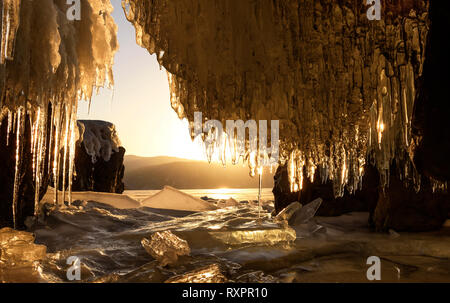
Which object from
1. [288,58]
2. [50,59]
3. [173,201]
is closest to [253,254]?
[288,58]

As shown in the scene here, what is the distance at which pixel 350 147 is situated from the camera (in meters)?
6.12

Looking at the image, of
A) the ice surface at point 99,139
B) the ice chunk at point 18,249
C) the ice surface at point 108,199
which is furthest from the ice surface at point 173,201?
the ice chunk at point 18,249

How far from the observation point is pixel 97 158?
1346 centimetres

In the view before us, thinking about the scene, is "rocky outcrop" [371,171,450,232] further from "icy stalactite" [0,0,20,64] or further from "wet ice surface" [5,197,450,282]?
"icy stalactite" [0,0,20,64]

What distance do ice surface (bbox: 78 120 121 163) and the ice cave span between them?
7.58 meters

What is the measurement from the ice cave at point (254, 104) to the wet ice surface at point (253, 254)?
0.03 m

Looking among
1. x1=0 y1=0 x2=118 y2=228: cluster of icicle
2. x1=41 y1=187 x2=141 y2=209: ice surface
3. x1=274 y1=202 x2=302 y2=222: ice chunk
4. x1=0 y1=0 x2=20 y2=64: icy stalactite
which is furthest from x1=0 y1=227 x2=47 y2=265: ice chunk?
x1=41 y1=187 x2=141 y2=209: ice surface

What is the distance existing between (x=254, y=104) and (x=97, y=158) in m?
10.9

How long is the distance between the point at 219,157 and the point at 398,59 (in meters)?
3.08

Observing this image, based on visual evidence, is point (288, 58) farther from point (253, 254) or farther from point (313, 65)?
point (253, 254)

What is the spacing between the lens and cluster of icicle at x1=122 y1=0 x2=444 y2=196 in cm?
373
